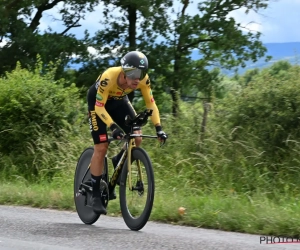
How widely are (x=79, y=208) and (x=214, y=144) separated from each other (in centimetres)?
364

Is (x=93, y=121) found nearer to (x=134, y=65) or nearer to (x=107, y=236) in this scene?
(x=134, y=65)

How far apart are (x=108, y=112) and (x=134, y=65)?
0.98m

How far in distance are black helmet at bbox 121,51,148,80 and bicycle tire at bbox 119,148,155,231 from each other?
0.85m

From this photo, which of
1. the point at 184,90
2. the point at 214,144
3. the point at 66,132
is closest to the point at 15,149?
the point at 66,132

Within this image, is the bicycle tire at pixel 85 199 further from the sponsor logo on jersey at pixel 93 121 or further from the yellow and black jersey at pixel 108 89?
the yellow and black jersey at pixel 108 89

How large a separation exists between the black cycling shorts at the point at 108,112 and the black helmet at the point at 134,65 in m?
A: 0.68

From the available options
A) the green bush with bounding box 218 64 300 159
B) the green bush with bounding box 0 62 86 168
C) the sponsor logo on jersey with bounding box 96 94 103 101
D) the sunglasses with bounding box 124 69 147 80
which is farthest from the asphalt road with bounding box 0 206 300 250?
the green bush with bounding box 0 62 86 168

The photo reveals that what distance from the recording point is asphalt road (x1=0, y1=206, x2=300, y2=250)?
19.2 feet

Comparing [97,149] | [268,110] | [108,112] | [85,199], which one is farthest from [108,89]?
[268,110]

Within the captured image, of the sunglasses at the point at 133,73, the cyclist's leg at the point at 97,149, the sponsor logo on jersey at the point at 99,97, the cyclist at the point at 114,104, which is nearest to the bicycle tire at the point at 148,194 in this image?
the cyclist at the point at 114,104

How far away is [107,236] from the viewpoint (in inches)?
254

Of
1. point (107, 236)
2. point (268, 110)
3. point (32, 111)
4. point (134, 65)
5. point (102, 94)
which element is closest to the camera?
point (107, 236)

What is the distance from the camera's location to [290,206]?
759 centimetres

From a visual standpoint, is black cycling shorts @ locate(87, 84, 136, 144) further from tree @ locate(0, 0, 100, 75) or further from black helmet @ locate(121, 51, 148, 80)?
tree @ locate(0, 0, 100, 75)
